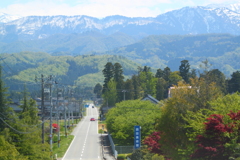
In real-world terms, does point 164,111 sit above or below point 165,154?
above

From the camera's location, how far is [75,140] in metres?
69.5

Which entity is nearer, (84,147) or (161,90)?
(84,147)

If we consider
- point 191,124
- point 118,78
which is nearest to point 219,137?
point 191,124

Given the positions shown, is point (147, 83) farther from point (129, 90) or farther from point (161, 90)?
point (161, 90)

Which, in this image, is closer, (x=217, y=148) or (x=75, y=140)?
(x=217, y=148)

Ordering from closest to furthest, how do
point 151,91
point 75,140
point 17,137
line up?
1. point 17,137
2. point 75,140
3. point 151,91

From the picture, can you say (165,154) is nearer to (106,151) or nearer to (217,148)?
(217,148)

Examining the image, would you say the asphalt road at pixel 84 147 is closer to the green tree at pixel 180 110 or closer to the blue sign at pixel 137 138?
the blue sign at pixel 137 138

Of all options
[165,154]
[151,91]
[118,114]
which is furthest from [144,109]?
[151,91]

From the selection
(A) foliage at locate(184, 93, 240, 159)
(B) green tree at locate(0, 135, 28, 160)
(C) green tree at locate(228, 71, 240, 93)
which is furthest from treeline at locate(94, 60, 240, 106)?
(A) foliage at locate(184, 93, 240, 159)

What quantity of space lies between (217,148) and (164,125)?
10.8 metres

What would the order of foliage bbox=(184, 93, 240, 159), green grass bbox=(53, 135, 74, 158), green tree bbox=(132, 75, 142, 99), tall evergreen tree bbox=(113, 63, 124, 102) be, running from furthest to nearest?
tall evergreen tree bbox=(113, 63, 124, 102) → green tree bbox=(132, 75, 142, 99) → green grass bbox=(53, 135, 74, 158) → foliage bbox=(184, 93, 240, 159)

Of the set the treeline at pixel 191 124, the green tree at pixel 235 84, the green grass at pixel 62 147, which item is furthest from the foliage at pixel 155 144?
the green tree at pixel 235 84

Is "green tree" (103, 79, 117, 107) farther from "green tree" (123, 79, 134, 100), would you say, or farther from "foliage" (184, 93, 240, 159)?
"foliage" (184, 93, 240, 159)
